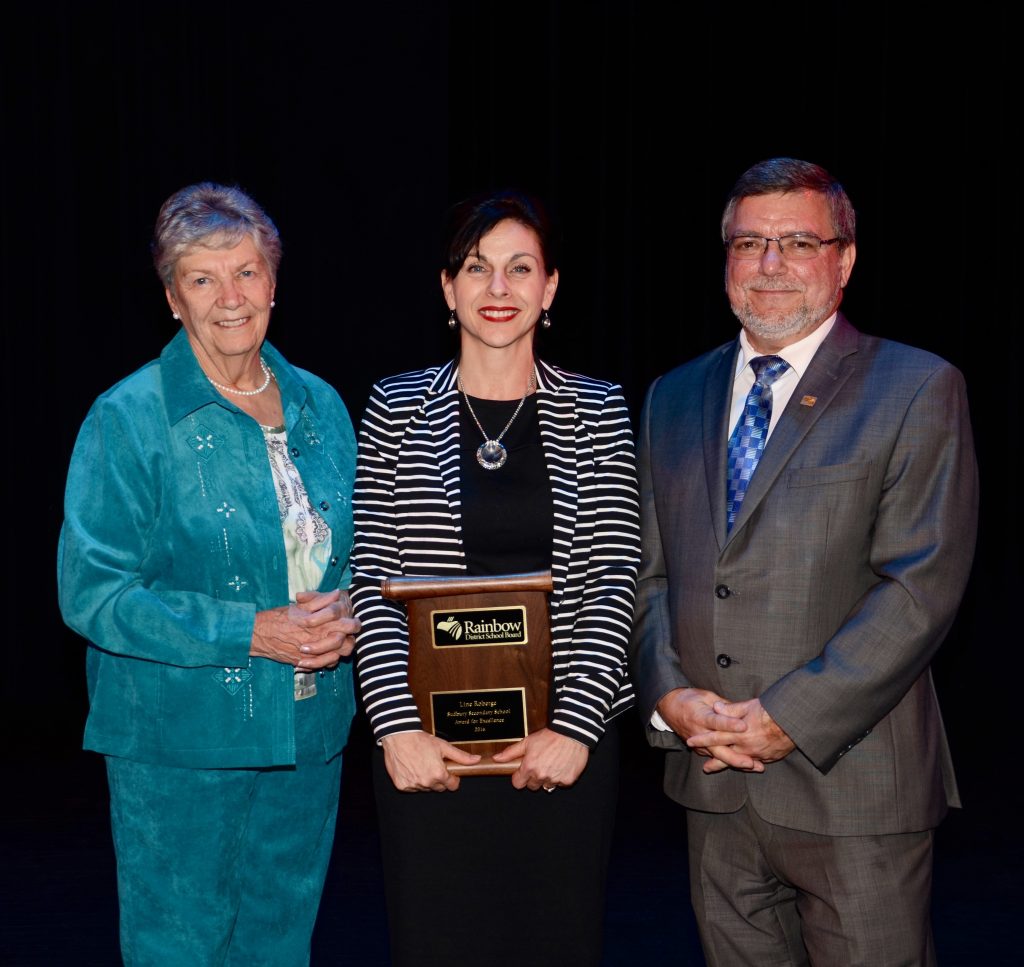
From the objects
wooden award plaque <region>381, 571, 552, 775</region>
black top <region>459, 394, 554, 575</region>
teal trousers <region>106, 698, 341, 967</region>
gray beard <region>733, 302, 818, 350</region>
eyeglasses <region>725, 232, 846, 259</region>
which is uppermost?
eyeglasses <region>725, 232, 846, 259</region>

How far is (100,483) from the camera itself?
99.7 inches

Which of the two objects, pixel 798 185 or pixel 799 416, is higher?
pixel 798 185

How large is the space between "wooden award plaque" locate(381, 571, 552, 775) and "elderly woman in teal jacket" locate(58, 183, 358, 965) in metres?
0.29

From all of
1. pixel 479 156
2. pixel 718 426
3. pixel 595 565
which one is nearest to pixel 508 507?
pixel 595 565

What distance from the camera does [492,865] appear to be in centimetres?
244

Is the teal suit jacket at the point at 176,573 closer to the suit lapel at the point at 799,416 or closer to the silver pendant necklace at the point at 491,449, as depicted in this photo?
the silver pendant necklace at the point at 491,449

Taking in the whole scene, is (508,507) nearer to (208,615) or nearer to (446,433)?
(446,433)

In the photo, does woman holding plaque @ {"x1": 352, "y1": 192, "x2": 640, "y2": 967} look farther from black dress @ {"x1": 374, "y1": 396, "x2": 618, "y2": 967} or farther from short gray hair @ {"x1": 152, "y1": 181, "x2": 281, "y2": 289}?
short gray hair @ {"x1": 152, "y1": 181, "x2": 281, "y2": 289}

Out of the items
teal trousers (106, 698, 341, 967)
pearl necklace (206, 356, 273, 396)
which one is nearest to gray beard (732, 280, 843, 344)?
pearl necklace (206, 356, 273, 396)

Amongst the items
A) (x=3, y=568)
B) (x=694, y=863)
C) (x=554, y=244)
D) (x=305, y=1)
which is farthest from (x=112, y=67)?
(x=694, y=863)

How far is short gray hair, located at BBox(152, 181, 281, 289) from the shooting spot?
265 centimetres

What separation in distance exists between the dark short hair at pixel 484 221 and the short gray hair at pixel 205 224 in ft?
1.49

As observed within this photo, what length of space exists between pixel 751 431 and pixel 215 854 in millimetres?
1377

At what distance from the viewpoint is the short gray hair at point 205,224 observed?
8.70 feet
